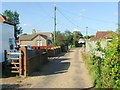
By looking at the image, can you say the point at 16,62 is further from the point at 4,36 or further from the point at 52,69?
the point at 52,69

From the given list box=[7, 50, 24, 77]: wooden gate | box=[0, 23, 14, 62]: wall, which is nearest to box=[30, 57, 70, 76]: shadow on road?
box=[7, 50, 24, 77]: wooden gate

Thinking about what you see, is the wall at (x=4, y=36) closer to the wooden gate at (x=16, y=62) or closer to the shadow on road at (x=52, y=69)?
the wooden gate at (x=16, y=62)

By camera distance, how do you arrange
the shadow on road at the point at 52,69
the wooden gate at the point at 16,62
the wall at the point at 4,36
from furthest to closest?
the wall at the point at 4,36
the shadow on road at the point at 52,69
the wooden gate at the point at 16,62

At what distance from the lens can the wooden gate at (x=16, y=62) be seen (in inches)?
730

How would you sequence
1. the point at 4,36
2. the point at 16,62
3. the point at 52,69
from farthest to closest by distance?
the point at 52,69 < the point at 4,36 < the point at 16,62

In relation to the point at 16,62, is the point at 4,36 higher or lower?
higher

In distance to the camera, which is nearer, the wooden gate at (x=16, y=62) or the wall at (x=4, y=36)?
the wooden gate at (x=16, y=62)

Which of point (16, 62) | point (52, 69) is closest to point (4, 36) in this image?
point (16, 62)

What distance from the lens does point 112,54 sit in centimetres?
1015

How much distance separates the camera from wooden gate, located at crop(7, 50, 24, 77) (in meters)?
18.5

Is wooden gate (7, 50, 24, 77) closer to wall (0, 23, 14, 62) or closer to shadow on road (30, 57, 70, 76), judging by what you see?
wall (0, 23, 14, 62)

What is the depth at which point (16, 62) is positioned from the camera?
1922 centimetres

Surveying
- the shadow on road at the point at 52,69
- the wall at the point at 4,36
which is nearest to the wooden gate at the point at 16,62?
the wall at the point at 4,36

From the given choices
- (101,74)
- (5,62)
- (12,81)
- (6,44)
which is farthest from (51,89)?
(6,44)
